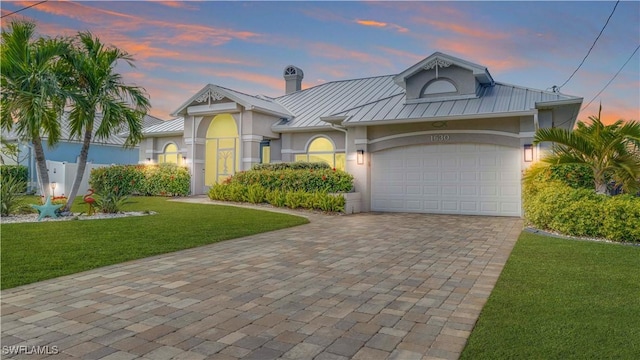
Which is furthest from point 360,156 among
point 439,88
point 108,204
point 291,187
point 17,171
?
point 17,171

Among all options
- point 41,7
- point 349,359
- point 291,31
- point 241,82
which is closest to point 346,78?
point 241,82

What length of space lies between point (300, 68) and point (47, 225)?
55.7ft

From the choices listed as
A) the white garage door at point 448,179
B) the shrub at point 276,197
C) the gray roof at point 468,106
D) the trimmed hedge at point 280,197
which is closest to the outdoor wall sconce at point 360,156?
the white garage door at point 448,179

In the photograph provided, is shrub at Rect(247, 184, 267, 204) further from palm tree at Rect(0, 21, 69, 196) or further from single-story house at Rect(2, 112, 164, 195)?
single-story house at Rect(2, 112, 164, 195)

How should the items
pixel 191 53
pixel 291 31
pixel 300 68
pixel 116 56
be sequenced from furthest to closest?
pixel 300 68, pixel 191 53, pixel 291 31, pixel 116 56

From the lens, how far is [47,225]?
897 cm

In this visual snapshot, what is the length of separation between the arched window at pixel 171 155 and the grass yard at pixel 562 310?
61.1 feet

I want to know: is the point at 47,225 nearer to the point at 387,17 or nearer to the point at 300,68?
the point at 387,17

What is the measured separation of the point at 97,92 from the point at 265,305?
31.1 feet

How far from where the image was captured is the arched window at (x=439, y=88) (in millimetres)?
14016

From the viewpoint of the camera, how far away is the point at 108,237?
767 cm

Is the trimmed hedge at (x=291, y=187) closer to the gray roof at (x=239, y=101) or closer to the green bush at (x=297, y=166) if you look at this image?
the green bush at (x=297, y=166)

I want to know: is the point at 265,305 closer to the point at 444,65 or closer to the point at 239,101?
the point at 444,65

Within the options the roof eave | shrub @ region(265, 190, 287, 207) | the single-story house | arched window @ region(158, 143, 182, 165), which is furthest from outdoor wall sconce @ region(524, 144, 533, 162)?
arched window @ region(158, 143, 182, 165)
